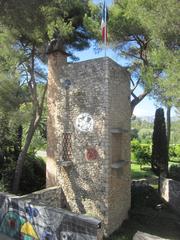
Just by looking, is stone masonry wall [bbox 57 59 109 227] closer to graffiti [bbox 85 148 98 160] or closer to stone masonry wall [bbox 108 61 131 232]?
graffiti [bbox 85 148 98 160]

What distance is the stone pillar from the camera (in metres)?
10.1

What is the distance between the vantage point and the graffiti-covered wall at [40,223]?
212 inches

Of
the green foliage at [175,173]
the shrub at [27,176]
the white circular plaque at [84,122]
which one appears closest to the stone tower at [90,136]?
the white circular plaque at [84,122]

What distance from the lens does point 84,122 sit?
30.6 feet

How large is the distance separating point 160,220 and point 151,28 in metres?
7.48

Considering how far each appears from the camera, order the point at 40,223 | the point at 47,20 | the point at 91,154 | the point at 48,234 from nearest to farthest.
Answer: the point at 48,234
the point at 40,223
the point at 91,154
the point at 47,20

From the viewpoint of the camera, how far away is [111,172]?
905 centimetres

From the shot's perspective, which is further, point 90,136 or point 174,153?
point 174,153

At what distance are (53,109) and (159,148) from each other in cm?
735

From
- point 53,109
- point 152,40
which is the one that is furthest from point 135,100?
point 53,109

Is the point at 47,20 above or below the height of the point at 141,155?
above

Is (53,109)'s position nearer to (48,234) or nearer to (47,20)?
(47,20)

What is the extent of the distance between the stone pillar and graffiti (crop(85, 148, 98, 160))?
150 cm

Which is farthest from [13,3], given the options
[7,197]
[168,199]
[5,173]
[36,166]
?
[168,199]
